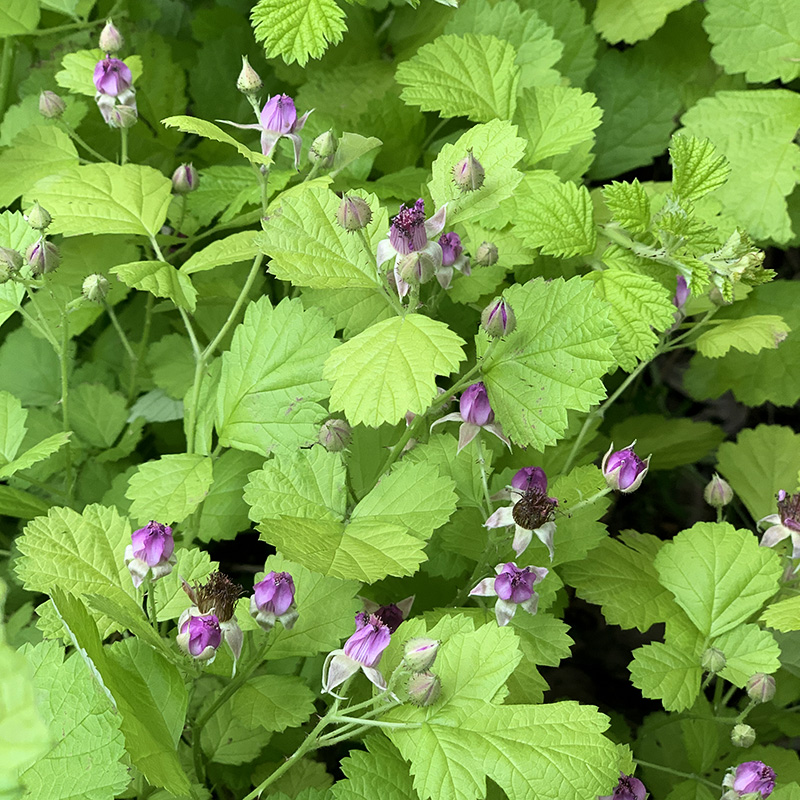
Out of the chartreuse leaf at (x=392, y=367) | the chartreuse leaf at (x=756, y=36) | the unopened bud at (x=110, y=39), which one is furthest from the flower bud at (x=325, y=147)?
the chartreuse leaf at (x=756, y=36)

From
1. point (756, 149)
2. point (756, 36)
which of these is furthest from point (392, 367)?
point (756, 36)

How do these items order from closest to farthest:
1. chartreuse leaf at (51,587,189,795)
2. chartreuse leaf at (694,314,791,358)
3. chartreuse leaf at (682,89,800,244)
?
chartreuse leaf at (51,587,189,795)
chartreuse leaf at (694,314,791,358)
chartreuse leaf at (682,89,800,244)

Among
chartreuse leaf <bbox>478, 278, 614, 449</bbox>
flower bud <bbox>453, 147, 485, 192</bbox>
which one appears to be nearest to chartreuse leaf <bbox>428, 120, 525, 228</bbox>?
flower bud <bbox>453, 147, 485, 192</bbox>

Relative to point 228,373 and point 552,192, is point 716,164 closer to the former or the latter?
point 552,192

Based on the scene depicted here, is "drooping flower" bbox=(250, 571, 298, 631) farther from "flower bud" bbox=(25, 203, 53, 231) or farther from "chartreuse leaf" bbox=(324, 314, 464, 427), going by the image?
"flower bud" bbox=(25, 203, 53, 231)

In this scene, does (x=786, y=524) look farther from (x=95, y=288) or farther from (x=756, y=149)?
(x=95, y=288)

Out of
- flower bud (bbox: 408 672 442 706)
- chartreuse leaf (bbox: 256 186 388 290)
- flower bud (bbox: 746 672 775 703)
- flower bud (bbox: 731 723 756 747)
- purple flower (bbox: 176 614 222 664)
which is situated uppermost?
chartreuse leaf (bbox: 256 186 388 290)

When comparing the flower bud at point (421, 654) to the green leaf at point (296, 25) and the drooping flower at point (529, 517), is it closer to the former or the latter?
the drooping flower at point (529, 517)
